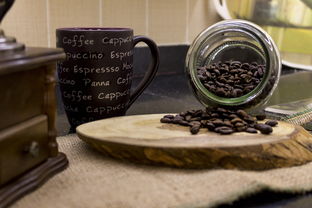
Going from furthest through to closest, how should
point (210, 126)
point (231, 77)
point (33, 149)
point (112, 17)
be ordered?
point (112, 17) → point (231, 77) → point (210, 126) → point (33, 149)

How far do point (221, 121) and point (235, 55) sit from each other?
0.67ft

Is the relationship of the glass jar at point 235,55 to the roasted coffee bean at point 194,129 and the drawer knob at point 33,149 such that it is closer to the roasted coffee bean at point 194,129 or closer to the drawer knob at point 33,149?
the roasted coffee bean at point 194,129

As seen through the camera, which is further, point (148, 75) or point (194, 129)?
point (148, 75)

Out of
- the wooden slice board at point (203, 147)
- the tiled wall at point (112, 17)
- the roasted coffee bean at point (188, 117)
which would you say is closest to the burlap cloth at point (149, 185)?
the wooden slice board at point (203, 147)

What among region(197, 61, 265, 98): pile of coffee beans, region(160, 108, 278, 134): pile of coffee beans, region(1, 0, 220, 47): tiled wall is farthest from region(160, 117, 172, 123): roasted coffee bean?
region(1, 0, 220, 47): tiled wall

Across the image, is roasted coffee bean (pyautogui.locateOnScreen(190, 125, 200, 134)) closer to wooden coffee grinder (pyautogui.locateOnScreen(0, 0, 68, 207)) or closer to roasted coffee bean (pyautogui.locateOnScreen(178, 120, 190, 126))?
roasted coffee bean (pyautogui.locateOnScreen(178, 120, 190, 126))

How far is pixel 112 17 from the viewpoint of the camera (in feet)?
3.41

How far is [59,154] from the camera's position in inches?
20.2

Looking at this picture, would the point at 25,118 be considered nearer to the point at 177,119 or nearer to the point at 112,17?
the point at 177,119

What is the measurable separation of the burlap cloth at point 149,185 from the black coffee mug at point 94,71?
0.12 metres

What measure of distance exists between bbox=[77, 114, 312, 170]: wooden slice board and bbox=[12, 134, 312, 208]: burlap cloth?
1cm

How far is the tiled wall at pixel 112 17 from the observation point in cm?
90

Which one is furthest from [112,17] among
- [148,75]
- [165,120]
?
[165,120]

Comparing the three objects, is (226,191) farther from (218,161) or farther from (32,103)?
(32,103)
